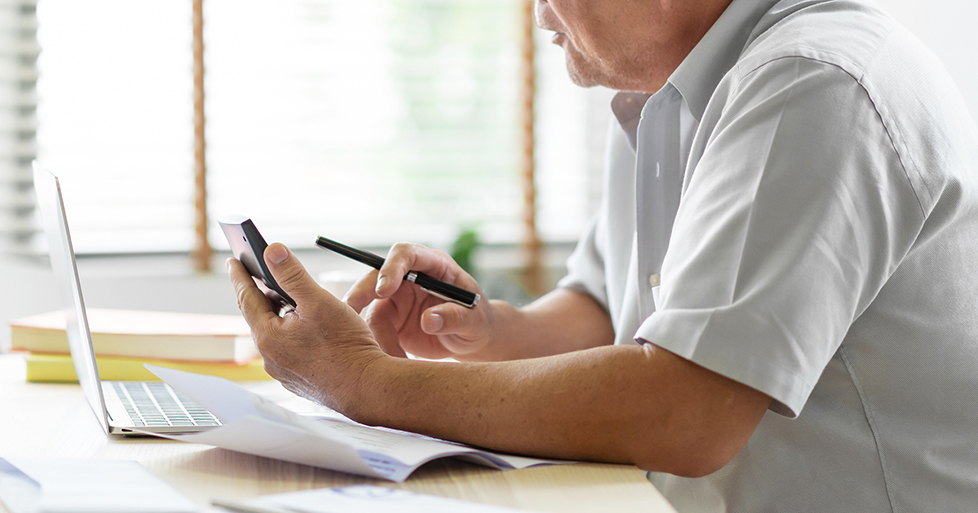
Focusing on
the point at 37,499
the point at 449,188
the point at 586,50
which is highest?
the point at 586,50

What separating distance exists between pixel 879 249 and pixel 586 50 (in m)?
0.50

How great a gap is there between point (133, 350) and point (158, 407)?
9.3 inches

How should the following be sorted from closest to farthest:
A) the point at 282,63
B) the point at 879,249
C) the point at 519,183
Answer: the point at 879,249
the point at 282,63
the point at 519,183

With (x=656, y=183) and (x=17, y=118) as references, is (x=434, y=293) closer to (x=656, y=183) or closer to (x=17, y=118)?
(x=656, y=183)

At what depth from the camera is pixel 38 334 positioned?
1.01m

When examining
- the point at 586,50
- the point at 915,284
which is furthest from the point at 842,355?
the point at 586,50

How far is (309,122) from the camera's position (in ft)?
9.52

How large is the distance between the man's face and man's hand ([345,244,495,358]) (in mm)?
328

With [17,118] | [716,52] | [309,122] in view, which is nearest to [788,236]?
[716,52]

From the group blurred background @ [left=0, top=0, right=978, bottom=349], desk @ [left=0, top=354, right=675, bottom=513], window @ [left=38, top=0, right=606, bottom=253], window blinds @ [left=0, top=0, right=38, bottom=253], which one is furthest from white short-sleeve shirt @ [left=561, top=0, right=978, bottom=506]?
window blinds @ [left=0, top=0, right=38, bottom=253]

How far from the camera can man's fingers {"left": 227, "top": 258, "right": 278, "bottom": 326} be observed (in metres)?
0.75

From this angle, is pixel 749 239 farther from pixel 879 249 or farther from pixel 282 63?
pixel 282 63

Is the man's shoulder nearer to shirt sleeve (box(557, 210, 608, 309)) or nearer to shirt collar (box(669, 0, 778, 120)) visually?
shirt collar (box(669, 0, 778, 120))

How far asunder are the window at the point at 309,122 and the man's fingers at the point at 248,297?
2139 mm
